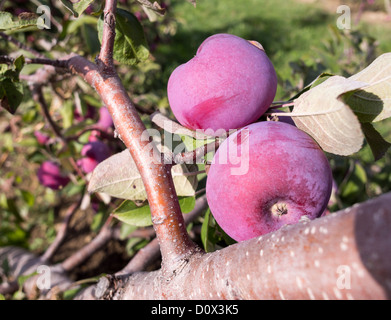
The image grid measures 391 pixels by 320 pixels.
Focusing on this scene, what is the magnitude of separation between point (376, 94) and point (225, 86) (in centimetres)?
23

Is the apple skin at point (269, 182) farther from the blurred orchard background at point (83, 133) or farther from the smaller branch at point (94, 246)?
the smaller branch at point (94, 246)

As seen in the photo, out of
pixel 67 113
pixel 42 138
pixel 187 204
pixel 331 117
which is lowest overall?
pixel 42 138

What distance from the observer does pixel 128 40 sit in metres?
0.88

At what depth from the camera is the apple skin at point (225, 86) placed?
22.8 inches

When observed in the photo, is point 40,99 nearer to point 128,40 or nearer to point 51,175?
point 51,175

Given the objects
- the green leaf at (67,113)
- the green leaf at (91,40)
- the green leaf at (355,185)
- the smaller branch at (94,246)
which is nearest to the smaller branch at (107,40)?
the green leaf at (91,40)

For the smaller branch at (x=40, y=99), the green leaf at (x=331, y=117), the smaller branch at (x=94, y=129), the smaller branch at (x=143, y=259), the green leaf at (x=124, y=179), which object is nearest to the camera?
the green leaf at (x=331, y=117)

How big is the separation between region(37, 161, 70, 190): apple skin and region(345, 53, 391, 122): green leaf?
1291 mm

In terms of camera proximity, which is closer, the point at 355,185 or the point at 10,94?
the point at 10,94

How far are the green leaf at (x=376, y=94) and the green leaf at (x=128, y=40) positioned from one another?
0.53 meters

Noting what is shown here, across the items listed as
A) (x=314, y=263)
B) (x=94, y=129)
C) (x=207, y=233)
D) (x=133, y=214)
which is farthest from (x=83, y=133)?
(x=314, y=263)

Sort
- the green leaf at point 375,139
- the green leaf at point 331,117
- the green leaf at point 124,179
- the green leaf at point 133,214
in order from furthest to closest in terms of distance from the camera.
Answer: the green leaf at point 133,214 < the green leaf at point 124,179 < the green leaf at point 375,139 < the green leaf at point 331,117

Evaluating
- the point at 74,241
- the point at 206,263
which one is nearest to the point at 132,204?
the point at 206,263

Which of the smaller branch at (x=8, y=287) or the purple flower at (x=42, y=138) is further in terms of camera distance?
the purple flower at (x=42, y=138)
